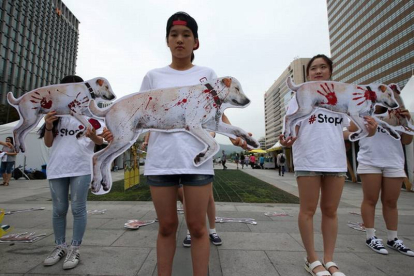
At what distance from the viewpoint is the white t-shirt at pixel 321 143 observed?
1.89 m

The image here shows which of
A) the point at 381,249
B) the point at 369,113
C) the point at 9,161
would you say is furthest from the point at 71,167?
the point at 9,161

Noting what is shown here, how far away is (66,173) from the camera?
6.86 ft

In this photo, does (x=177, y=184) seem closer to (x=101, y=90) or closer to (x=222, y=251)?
(x=101, y=90)

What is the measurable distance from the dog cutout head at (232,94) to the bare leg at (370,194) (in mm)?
2053

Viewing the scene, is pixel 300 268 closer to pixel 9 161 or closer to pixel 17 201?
pixel 17 201

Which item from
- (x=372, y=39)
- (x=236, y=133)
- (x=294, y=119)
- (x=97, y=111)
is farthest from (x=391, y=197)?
(x=372, y=39)

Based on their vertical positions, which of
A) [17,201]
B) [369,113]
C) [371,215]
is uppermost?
[369,113]

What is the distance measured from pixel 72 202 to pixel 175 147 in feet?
4.74

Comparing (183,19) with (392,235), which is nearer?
(183,19)

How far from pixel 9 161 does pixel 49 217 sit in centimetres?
632

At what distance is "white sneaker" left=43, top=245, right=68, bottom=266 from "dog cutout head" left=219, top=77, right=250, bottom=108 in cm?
209

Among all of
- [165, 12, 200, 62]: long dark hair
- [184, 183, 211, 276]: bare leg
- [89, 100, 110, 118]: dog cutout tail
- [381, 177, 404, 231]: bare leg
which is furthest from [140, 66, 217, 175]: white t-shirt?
[381, 177, 404, 231]: bare leg

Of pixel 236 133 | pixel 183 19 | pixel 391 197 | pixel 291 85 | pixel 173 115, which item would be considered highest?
pixel 183 19

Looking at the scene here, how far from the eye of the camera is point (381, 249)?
2.41 m
